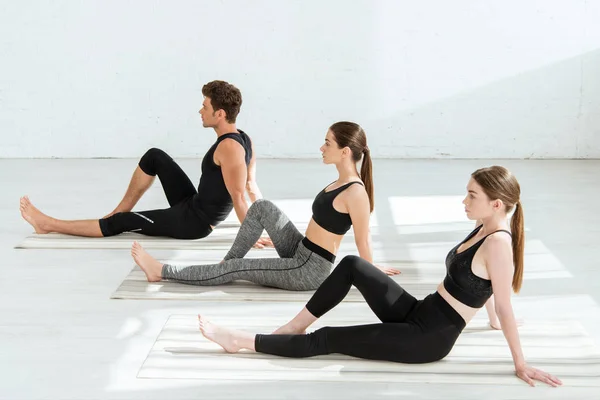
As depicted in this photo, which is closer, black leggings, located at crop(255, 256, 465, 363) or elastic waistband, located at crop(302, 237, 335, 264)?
black leggings, located at crop(255, 256, 465, 363)

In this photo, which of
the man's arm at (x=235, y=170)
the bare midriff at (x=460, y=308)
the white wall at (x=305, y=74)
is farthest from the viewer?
the white wall at (x=305, y=74)

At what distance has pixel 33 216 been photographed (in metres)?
5.22

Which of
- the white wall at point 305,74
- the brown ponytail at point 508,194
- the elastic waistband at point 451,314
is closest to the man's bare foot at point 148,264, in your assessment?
the elastic waistband at point 451,314

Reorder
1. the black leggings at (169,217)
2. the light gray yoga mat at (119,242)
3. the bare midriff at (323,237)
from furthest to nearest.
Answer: the black leggings at (169,217) < the light gray yoga mat at (119,242) < the bare midriff at (323,237)

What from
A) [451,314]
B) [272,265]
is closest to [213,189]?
[272,265]

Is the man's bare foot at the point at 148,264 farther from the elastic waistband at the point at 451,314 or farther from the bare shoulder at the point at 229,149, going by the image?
the elastic waistband at the point at 451,314

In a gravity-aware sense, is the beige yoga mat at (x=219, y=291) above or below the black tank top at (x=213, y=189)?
below

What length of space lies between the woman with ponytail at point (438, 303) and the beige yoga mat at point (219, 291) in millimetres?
741

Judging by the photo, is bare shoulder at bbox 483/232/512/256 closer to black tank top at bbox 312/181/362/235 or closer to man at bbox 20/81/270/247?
black tank top at bbox 312/181/362/235

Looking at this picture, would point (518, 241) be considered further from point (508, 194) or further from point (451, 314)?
point (451, 314)

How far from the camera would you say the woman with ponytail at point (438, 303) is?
3.03 metres

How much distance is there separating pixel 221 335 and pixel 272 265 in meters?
0.84

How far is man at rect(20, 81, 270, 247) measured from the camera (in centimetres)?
488

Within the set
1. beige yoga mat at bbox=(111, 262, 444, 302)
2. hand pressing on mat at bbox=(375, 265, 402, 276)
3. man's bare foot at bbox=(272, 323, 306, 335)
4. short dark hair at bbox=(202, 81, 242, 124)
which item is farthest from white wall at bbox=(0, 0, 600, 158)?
man's bare foot at bbox=(272, 323, 306, 335)
